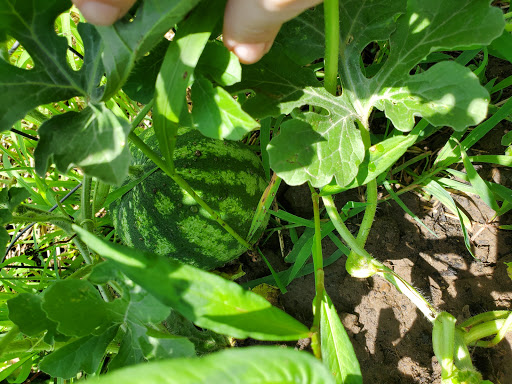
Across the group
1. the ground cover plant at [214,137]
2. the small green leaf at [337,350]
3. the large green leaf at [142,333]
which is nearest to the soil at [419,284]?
the ground cover plant at [214,137]

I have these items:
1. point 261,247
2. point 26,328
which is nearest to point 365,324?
point 261,247

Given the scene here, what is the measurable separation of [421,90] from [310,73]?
0.36 m

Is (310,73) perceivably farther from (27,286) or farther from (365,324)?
(27,286)

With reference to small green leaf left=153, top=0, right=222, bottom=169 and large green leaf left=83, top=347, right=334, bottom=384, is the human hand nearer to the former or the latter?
small green leaf left=153, top=0, right=222, bottom=169

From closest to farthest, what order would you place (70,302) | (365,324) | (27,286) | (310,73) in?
(70,302)
(310,73)
(365,324)
(27,286)

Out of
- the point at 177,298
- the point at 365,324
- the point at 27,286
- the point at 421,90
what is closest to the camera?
the point at 177,298

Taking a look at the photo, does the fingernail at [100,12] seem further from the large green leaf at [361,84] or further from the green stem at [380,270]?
the green stem at [380,270]

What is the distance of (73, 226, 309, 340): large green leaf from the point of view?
3.28 feet

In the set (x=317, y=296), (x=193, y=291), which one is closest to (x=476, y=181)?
(x=317, y=296)

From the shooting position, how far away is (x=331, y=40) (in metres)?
1.31

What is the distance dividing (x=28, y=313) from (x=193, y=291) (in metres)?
0.57

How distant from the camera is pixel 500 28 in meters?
1.19

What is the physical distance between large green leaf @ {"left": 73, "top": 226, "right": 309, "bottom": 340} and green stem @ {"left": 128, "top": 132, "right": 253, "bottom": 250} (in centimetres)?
35

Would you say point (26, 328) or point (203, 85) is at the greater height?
point (203, 85)
